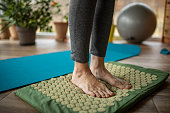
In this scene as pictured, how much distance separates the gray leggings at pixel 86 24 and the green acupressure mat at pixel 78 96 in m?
0.17

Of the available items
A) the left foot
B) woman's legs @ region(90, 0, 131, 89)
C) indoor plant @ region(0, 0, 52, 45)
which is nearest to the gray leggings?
woman's legs @ region(90, 0, 131, 89)

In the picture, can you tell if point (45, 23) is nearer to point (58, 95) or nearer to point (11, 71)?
point (11, 71)

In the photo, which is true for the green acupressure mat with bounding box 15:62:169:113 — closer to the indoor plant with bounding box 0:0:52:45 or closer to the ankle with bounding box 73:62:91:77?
the ankle with bounding box 73:62:91:77

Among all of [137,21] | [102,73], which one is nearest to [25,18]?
[137,21]

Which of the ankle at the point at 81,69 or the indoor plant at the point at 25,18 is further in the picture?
the indoor plant at the point at 25,18

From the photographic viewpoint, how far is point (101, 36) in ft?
2.61

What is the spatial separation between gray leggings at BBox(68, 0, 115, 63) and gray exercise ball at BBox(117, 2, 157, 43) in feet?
5.39

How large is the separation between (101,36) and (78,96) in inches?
12.6

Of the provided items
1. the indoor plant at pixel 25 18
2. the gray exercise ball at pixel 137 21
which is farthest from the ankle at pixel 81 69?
the gray exercise ball at pixel 137 21

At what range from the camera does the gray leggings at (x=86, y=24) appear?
63cm

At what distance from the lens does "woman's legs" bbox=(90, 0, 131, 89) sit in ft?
2.52

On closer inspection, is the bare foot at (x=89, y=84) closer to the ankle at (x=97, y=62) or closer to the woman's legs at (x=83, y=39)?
the woman's legs at (x=83, y=39)

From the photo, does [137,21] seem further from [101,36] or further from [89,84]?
[89,84]

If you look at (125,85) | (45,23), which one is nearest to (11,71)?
(125,85)
